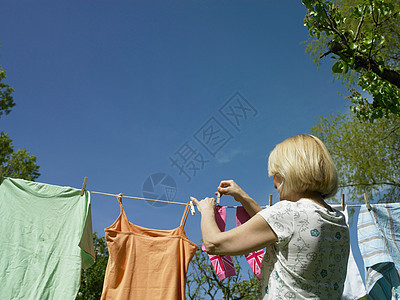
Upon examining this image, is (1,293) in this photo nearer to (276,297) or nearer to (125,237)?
(125,237)

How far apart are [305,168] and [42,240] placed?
2287 mm

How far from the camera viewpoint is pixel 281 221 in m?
1.06

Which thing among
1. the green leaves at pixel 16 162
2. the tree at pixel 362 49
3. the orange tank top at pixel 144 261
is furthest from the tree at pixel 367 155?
the green leaves at pixel 16 162

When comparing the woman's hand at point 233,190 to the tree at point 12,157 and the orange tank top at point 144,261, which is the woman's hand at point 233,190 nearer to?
the orange tank top at point 144,261

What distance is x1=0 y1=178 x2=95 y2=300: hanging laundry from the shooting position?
249 cm

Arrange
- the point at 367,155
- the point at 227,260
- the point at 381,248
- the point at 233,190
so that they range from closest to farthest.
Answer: the point at 233,190 < the point at 227,260 < the point at 381,248 < the point at 367,155

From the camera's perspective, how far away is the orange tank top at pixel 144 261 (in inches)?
101

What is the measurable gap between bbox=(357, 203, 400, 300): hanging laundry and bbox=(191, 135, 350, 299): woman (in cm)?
207

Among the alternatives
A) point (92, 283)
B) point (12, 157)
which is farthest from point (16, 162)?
point (92, 283)

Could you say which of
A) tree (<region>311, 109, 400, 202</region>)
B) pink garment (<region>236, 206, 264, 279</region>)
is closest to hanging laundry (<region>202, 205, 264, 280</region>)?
pink garment (<region>236, 206, 264, 279</region>)

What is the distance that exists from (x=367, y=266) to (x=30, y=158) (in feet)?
33.1

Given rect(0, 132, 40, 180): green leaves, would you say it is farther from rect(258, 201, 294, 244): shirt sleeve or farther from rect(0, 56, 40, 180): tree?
rect(258, 201, 294, 244): shirt sleeve

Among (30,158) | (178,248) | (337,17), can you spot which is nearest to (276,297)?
(178,248)

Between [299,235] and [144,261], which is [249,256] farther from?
[299,235]
